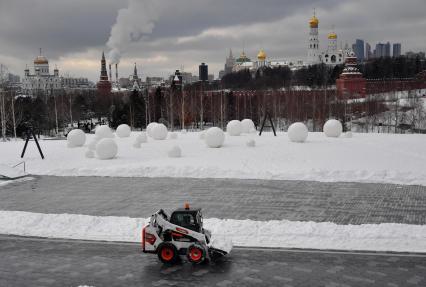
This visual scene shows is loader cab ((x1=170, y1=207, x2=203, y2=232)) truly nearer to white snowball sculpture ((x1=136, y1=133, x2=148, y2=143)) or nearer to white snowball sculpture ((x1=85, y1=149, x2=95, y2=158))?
white snowball sculpture ((x1=85, y1=149, x2=95, y2=158))

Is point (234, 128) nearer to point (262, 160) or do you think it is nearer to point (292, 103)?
point (262, 160)

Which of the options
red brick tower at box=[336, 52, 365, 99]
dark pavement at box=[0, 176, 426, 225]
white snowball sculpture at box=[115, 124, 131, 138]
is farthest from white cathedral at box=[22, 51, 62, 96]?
dark pavement at box=[0, 176, 426, 225]

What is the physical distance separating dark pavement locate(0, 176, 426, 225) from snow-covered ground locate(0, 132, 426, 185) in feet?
4.17

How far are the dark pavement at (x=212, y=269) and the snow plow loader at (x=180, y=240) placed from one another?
281 millimetres

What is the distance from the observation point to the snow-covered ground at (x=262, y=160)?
2228cm

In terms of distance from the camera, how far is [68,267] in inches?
446

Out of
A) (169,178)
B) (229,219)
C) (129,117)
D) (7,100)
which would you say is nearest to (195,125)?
(129,117)

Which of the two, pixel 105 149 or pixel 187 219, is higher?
pixel 105 149

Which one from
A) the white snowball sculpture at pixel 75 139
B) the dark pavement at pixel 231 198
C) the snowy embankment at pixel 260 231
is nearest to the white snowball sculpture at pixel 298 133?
the dark pavement at pixel 231 198

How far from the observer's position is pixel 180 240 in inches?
444

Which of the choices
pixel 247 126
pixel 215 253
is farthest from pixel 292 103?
pixel 215 253

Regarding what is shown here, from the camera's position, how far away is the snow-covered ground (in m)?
22.3

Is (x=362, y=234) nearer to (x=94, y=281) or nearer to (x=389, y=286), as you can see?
(x=389, y=286)

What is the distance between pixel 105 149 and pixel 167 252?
55.7 feet
